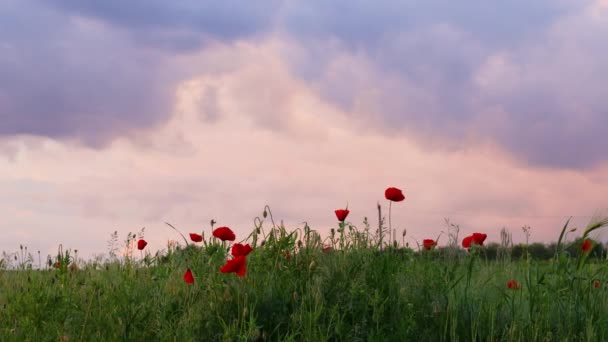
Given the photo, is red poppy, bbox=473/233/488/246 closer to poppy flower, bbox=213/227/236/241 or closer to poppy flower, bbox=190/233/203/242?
poppy flower, bbox=213/227/236/241

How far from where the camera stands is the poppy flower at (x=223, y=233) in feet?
18.0

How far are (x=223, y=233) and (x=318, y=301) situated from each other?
3.55 ft

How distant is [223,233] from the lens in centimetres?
551

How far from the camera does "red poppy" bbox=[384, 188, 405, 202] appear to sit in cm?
571

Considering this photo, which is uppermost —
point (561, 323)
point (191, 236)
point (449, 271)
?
point (191, 236)

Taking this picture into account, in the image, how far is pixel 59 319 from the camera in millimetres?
5660

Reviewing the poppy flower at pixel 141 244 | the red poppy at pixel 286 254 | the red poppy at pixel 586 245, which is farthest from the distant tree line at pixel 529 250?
the poppy flower at pixel 141 244

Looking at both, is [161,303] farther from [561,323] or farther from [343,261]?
[561,323]

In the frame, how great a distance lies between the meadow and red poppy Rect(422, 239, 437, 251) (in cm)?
2

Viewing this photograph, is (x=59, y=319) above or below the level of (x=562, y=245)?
below

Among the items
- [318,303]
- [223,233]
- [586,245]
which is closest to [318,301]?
[318,303]

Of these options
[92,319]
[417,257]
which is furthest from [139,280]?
[417,257]

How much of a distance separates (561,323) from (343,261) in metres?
1.68


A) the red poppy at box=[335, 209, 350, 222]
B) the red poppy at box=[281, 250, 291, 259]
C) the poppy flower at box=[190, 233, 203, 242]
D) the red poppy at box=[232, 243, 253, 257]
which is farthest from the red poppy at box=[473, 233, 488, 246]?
the poppy flower at box=[190, 233, 203, 242]
